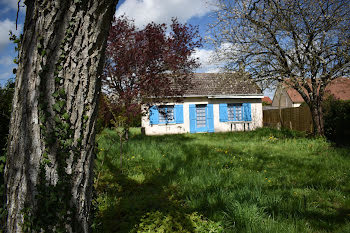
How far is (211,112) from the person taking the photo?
1486 centimetres

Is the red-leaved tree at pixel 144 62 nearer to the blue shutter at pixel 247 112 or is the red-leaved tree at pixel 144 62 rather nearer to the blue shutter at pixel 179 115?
the blue shutter at pixel 179 115

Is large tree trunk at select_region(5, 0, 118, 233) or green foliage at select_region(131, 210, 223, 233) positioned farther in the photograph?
green foliage at select_region(131, 210, 223, 233)

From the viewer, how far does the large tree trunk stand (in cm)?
152

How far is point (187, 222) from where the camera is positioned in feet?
8.36

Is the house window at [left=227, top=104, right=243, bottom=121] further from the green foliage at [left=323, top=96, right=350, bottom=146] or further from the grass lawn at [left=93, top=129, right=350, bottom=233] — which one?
the grass lawn at [left=93, top=129, right=350, bottom=233]

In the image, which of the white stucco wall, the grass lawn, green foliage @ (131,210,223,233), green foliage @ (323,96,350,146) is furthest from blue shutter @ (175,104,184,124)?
green foliage @ (131,210,223,233)

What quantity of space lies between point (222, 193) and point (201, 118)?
11790 millimetres

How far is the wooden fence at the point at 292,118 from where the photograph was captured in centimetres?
1122

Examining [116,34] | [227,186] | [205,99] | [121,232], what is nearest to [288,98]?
[205,99]

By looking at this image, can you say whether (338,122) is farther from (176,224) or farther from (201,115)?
(176,224)

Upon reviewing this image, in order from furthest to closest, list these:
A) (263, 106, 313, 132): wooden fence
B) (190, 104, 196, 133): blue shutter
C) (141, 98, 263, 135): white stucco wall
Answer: (190, 104, 196, 133): blue shutter < (141, 98, 263, 135): white stucco wall < (263, 106, 313, 132): wooden fence

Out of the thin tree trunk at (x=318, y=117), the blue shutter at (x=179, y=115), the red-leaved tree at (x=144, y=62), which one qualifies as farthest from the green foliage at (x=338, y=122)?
the blue shutter at (x=179, y=115)

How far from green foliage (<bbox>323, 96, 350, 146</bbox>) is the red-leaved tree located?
5660mm

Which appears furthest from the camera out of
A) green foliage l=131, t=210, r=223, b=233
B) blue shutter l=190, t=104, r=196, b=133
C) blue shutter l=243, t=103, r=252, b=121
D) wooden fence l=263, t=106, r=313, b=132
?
blue shutter l=243, t=103, r=252, b=121
